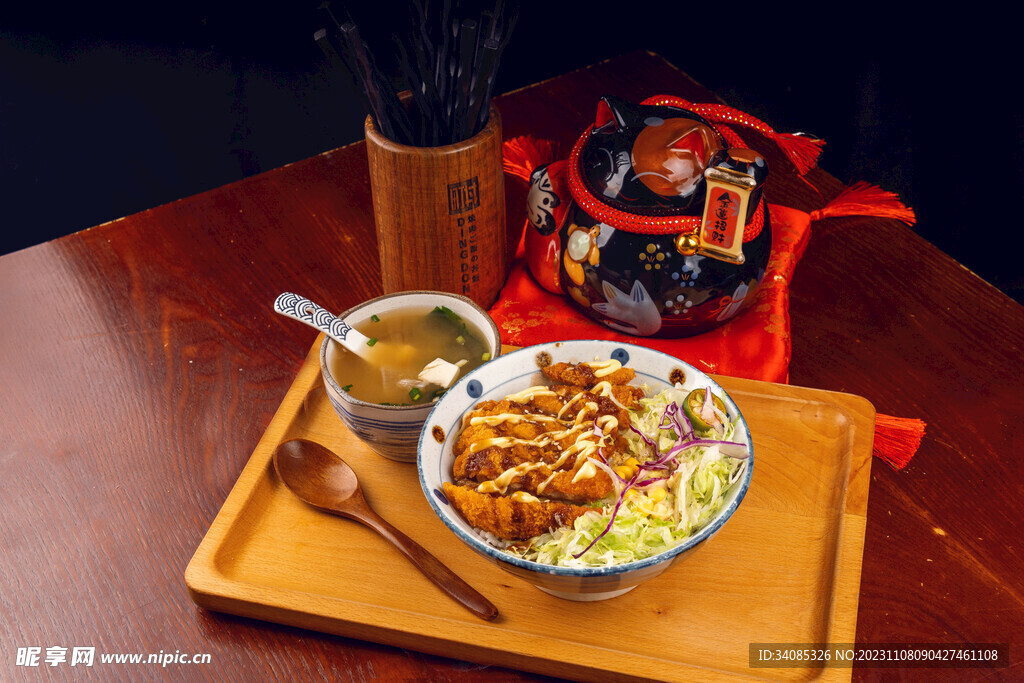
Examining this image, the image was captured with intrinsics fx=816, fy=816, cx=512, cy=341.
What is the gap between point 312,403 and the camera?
1.36m

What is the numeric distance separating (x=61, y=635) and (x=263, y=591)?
11.4 inches

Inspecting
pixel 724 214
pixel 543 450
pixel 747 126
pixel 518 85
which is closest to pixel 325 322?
pixel 543 450

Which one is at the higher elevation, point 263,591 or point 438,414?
point 438,414

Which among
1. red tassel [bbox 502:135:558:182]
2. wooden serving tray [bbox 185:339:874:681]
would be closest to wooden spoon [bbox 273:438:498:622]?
wooden serving tray [bbox 185:339:874:681]

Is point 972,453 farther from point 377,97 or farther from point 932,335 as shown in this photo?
point 377,97

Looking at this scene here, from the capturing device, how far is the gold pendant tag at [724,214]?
121cm

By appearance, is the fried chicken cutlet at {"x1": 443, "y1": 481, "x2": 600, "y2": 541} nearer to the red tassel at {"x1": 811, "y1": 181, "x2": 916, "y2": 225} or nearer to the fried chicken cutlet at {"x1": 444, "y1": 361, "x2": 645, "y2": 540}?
the fried chicken cutlet at {"x1": 444, "y1": 361, "x2": 645, "y2": 540}

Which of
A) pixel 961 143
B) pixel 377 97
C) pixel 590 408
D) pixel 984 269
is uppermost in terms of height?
pixel 377 97

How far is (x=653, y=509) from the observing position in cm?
102

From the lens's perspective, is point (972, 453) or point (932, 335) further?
point (932, 335)

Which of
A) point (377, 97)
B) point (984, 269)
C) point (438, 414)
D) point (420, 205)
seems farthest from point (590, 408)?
point (984, 269)

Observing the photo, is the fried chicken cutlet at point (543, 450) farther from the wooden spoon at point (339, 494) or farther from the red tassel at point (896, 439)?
the red tassel at point (896, 439)

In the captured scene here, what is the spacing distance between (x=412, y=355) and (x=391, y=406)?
0.53 feet

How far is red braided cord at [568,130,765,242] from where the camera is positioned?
132 cm
